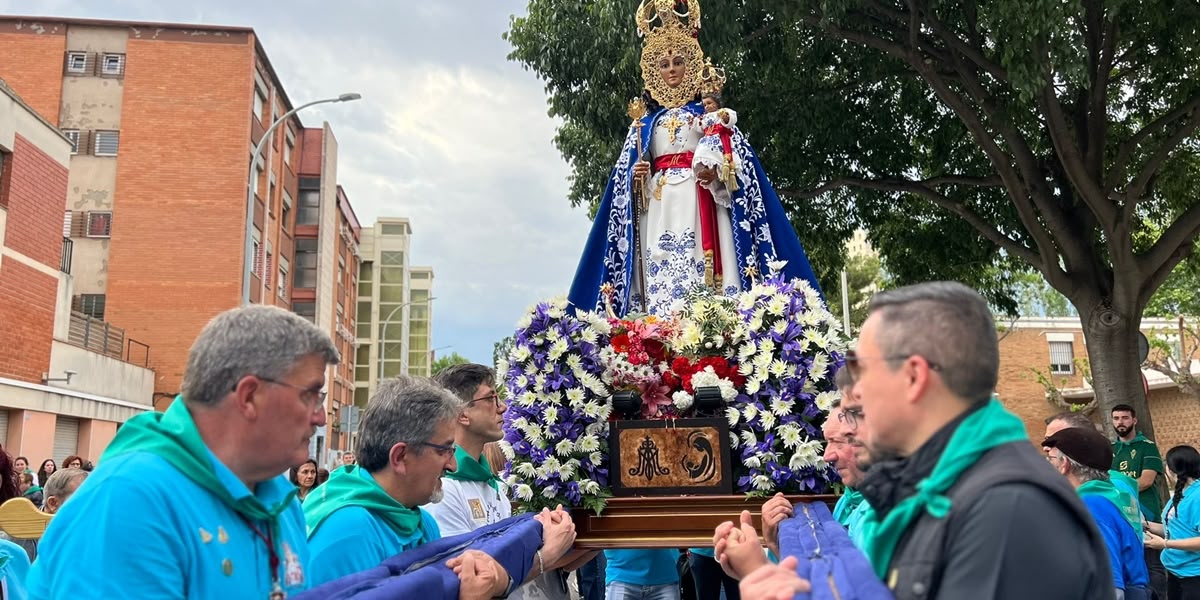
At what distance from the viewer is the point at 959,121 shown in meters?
13.9

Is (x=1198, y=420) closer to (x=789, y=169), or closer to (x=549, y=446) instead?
(x=789, y=169)

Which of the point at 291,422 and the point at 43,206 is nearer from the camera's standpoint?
the point at 291,422

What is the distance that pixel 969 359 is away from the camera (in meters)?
1.96

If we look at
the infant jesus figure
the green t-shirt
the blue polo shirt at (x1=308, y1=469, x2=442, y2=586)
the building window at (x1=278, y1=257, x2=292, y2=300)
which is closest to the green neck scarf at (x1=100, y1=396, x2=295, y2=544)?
the blue polo shirt at (x1=308, y1=469, x2=442, y2=586)

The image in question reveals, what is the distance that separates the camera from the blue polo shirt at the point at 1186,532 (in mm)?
7734

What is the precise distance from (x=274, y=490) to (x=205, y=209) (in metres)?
29.2

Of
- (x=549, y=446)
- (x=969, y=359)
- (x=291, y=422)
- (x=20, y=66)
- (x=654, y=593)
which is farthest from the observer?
(x=20, y=66)

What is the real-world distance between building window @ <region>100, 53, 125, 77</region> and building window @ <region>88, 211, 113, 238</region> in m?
4.14

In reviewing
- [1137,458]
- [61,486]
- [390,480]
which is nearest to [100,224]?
[61,486]

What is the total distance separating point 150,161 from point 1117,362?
87.3 ft

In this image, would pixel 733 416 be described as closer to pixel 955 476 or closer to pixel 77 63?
pixel 955 476

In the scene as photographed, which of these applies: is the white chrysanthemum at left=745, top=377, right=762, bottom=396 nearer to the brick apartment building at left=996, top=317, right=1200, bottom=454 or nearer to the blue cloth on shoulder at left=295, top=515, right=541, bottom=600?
the blue cloth on shoulder at left=295, top=515, right=541, bottom=600

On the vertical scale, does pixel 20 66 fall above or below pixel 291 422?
above

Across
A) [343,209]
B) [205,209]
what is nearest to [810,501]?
[205,209]
